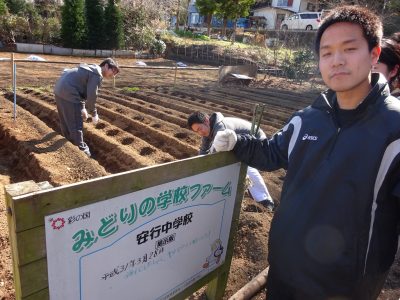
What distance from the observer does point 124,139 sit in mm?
5883

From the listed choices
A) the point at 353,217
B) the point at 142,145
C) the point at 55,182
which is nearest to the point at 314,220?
the point at 353,217

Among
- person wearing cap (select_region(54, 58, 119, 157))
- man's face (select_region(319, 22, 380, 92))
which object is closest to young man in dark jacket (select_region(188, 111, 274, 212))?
person wearing cap (select_region(54, 58, 119, 157))

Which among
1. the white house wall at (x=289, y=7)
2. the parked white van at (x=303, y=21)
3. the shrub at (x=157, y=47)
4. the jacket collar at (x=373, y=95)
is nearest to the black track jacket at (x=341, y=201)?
the jacket collar at (x=373, y=95)

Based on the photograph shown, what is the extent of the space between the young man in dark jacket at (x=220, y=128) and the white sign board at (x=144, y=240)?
1.57 m

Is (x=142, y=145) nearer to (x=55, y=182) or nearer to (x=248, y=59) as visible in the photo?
(x=55, y=182)

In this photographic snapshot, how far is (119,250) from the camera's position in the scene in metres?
1.52

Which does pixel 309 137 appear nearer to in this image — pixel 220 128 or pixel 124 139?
pixel 220 128

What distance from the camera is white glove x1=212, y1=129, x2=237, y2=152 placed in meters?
1.82

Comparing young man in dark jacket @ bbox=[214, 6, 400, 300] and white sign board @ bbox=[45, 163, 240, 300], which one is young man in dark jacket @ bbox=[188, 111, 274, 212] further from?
young man in dark jacket @ bbox=[214, 6, 400, 300]

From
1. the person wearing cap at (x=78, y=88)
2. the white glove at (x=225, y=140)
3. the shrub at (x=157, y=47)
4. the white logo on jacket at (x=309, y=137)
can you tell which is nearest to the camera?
the white logo on jacket at (x=309, y=137)

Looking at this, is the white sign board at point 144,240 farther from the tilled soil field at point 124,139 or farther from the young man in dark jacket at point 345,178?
the tilled soil field at point 124,139

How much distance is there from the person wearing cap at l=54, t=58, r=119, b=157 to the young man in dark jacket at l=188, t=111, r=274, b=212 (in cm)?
193

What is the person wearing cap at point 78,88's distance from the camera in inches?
191

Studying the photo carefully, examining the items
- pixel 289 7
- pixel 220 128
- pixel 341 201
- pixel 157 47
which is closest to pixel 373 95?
pixel 341 201
